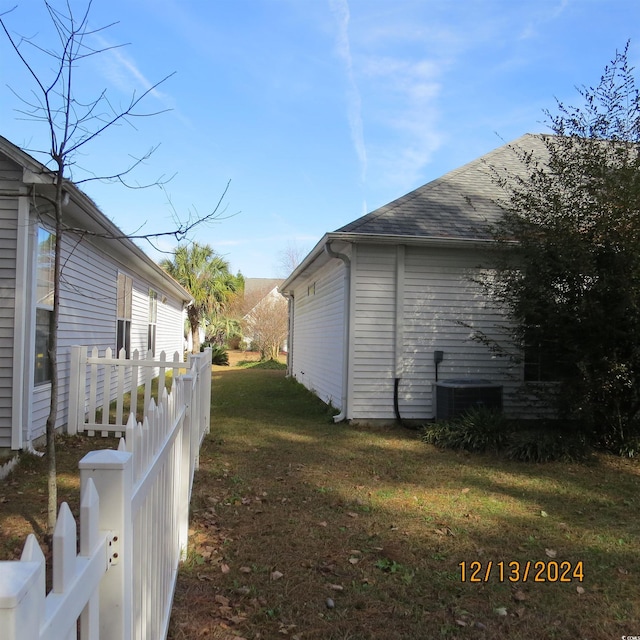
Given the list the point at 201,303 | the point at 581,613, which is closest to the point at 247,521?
the point at 581,613

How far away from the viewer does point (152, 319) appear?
53.8 feet

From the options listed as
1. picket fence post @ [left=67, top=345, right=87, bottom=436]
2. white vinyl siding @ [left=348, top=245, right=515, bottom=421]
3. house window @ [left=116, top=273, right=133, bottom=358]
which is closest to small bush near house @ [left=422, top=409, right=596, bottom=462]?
white vinyl siding @ [left=348, top=245, right=515, bottom=421]

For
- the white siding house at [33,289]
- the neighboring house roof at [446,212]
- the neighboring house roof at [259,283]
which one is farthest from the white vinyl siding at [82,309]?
the neighboring house roof at [259,283]

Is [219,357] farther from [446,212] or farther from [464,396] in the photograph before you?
[464,396]

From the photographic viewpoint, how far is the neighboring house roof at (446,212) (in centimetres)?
863

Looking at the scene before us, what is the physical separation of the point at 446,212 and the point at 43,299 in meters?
6.68

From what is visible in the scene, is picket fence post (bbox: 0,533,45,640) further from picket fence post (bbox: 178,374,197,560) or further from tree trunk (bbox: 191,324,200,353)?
tree trunk (bbox: 191,324,200,353)

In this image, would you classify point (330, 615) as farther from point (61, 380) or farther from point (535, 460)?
point (61, 380)

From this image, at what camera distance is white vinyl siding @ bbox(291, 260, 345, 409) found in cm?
1009

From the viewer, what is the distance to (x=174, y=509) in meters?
3.04

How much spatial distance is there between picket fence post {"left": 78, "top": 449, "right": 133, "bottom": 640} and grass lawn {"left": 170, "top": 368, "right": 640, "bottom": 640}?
1.51 meters

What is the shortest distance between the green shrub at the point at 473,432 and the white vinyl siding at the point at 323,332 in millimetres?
2341

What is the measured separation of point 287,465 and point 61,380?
362 cm

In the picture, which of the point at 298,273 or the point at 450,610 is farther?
the point at 298,273
